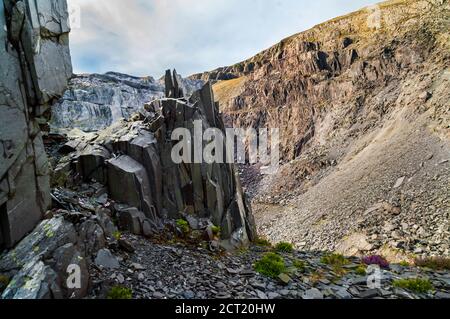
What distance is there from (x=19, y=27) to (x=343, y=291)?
17.7 metres

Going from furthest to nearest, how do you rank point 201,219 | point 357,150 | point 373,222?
point 357,150 < point 373,222 < point 201,219

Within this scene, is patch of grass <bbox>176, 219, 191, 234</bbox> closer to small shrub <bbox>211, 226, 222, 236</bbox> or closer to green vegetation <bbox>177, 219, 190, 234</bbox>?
green vegetation <bbox>177, 219, 190, 234</bbox>

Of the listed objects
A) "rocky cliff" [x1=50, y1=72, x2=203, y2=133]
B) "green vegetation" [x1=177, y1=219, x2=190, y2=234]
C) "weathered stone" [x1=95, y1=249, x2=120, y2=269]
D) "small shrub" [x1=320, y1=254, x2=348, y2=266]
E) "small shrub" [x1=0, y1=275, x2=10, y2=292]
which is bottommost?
"small shrub" [x1=320, y1=254, x2=348, y2=266]

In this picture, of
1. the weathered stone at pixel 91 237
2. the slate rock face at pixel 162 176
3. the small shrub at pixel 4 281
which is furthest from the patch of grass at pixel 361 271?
the small shrub at pixel 4 281

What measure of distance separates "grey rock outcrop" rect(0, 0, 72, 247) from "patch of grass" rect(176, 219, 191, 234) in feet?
25.1

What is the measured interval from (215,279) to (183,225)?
5.69m

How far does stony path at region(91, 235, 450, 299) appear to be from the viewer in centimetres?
1051

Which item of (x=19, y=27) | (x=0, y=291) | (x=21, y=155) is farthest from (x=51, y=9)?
(x=0, y=291)

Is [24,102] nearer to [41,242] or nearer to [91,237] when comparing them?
[41,242]

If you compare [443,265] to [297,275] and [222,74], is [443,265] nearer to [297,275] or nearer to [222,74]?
[297,275]

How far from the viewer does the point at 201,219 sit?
19.1m

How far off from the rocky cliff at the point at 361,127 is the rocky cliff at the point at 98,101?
3654cm

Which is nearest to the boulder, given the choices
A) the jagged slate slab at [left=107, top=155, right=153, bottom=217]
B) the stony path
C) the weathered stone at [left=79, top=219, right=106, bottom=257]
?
the stony path

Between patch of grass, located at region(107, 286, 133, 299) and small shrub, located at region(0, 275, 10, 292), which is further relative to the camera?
patch of grass, located at region(107, 286, 133, 299)
